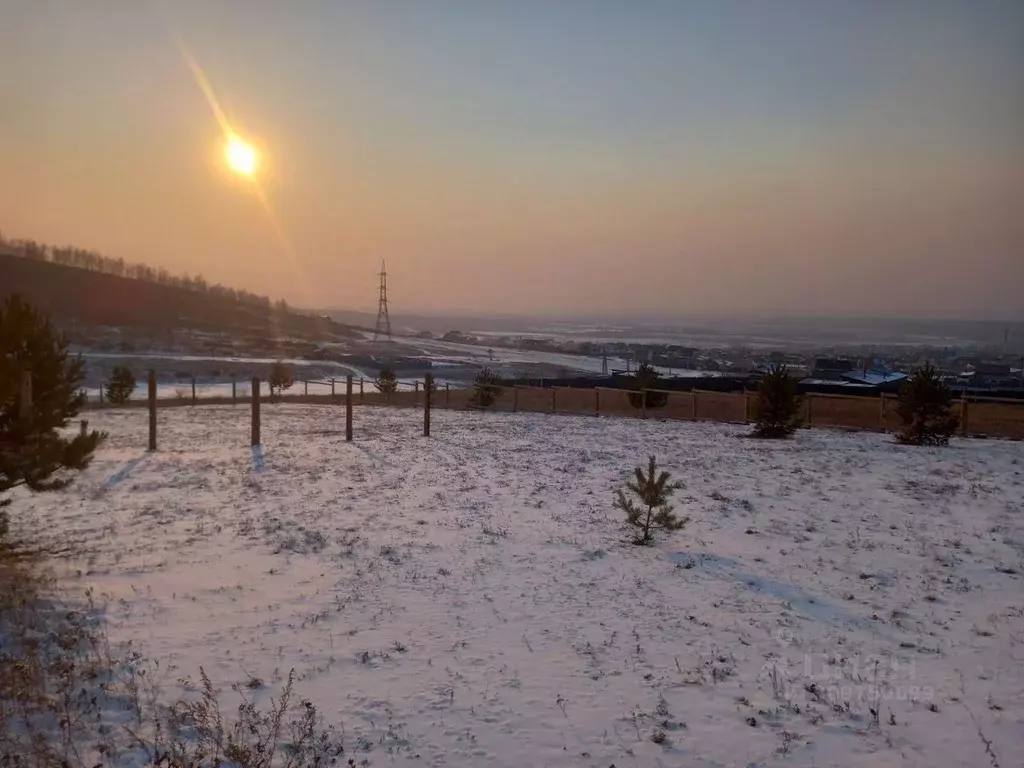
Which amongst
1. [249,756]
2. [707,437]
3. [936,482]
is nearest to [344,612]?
[249,756]

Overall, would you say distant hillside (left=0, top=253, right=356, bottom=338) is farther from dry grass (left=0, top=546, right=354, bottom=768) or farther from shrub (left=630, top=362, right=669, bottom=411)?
dry grass (left=0, top=546, right=354, bottom=768)

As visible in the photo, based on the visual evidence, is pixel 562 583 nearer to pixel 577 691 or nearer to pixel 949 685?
pixel 577 691

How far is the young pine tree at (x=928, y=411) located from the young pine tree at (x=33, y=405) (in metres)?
22.1

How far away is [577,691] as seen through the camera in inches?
232

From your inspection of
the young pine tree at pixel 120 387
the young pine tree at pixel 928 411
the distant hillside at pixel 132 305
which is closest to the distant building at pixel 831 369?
the young pine tree at pixel 928 411

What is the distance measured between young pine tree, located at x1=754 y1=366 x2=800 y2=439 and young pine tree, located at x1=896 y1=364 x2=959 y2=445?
10.9 feet

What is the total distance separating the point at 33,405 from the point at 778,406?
2124 centimetres

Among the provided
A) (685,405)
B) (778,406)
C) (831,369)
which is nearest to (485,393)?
(685,405)

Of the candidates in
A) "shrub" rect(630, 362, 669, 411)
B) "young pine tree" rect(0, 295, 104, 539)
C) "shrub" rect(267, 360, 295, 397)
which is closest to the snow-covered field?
"young pine tree" rect(0, 295, 104, 539)

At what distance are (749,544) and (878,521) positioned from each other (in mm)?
2981

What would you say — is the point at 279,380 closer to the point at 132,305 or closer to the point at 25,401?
the point at 25,401

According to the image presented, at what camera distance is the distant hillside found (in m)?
114

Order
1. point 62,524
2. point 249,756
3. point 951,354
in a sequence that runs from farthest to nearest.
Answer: point 951,354
point 62,524
point 249,756

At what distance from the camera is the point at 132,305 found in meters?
126
